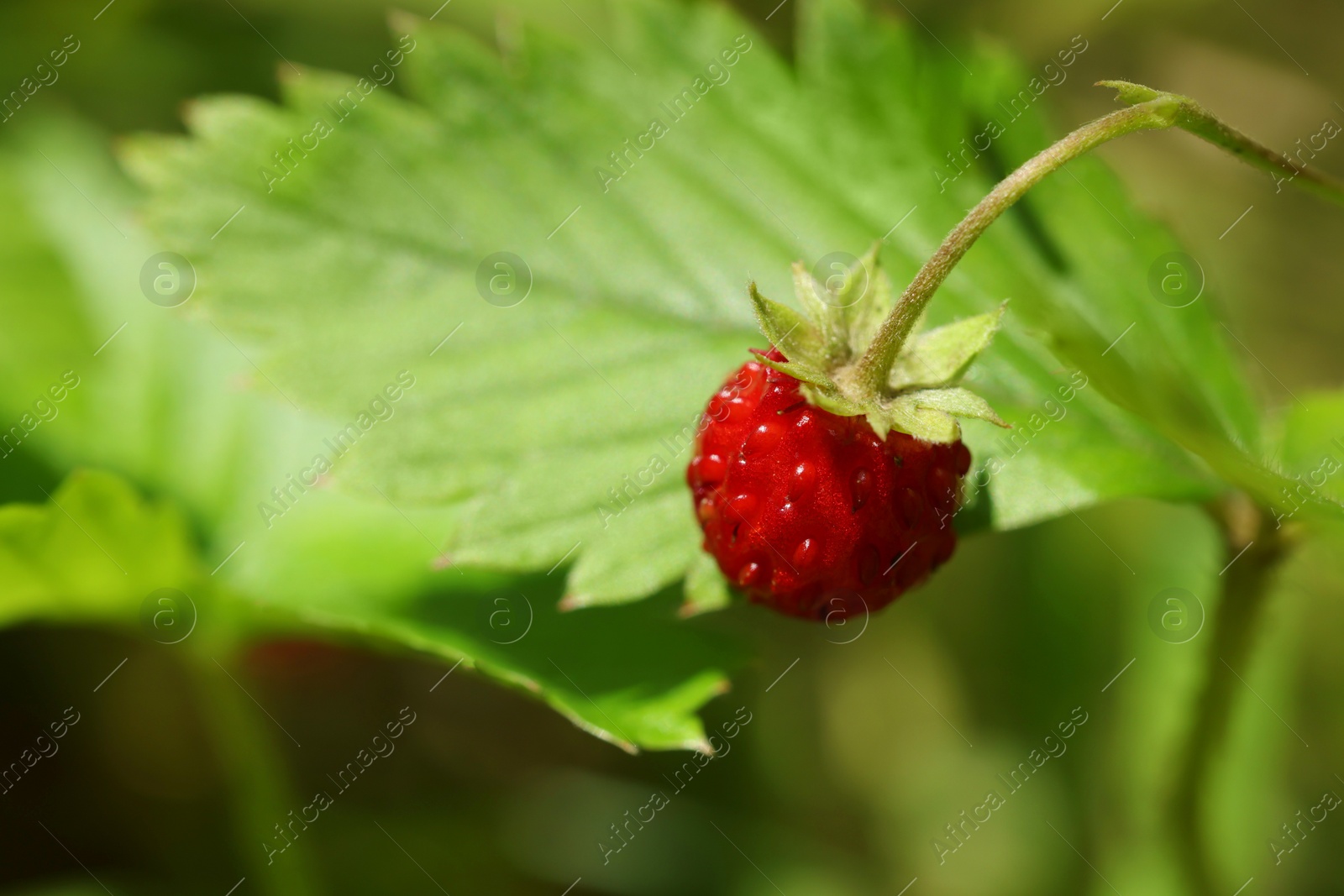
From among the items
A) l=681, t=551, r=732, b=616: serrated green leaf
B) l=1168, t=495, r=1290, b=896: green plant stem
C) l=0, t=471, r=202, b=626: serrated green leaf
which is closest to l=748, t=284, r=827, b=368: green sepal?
l=681, t=551, r=732, b=616: serrated green leaf

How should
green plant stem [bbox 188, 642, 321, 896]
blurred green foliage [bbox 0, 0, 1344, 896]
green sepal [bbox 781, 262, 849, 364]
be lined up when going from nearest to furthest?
green sepal [bbox 781, 262, 849, 364], green plant stem [bbox 188, 642, 321, 896], blurred green foliage [bbox 0, 0, 1344, 896]

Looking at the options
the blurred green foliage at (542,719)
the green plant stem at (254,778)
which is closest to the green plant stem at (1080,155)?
the blurred green foliage at (542,719)

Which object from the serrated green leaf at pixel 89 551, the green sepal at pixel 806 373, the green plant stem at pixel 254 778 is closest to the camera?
the green sepal at pixel 806 373

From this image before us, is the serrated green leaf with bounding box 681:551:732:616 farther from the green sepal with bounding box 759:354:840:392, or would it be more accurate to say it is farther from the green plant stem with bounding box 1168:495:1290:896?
the green plant stem with bounding box 1168:495:1290:896

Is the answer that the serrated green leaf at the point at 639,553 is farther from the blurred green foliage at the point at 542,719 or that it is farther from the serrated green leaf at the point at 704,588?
the blurred green foliage at the point at 542,719

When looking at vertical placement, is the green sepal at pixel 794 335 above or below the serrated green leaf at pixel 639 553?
above

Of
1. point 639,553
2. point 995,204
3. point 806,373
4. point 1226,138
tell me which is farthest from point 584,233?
point 1226,138

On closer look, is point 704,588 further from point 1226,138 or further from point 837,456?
point 1226,138
